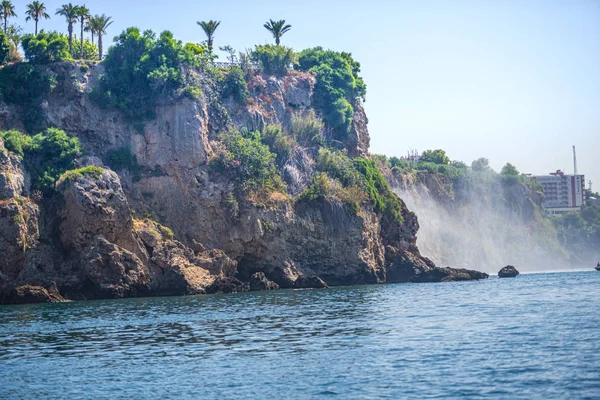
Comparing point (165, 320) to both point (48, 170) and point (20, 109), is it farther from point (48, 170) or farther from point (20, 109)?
point (20, 109)

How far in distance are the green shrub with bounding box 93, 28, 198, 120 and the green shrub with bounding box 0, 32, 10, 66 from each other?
8.36 metres

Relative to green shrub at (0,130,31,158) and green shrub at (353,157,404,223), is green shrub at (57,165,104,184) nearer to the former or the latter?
green shrub at (0,130,31,158)

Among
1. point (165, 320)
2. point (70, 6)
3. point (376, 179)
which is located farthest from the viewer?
point (376, 179)

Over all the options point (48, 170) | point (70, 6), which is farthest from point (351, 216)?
point (70, 6)

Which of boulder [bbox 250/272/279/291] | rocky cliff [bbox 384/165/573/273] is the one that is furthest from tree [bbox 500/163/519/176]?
boulder [bbox 250/272/279/291]

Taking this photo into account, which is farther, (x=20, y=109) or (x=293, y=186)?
(x=293, y=186)

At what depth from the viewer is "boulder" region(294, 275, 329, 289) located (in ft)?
226

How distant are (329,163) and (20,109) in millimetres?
28676

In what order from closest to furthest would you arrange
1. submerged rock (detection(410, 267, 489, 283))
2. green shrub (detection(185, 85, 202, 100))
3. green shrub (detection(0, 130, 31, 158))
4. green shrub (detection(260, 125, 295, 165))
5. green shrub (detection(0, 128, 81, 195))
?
green shrub (detection(0, 128, 81, 195)) < green shrub (detection(0, 130, 31, 158)) < green shrub (detection(185, 85, 202, 100)) < submerged rock (detection(410, 267, 489, 283)) < green shrub (detection(260, 125, 295, 165))

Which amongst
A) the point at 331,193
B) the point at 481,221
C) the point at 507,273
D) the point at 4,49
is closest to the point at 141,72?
the point at 4,49

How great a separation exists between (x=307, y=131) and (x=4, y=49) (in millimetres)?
29431

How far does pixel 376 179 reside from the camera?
86.2m

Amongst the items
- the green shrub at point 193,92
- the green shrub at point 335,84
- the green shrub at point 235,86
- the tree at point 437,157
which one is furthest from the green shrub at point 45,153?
the tree at point 437,157

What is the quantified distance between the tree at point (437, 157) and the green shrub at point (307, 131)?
171 ft
